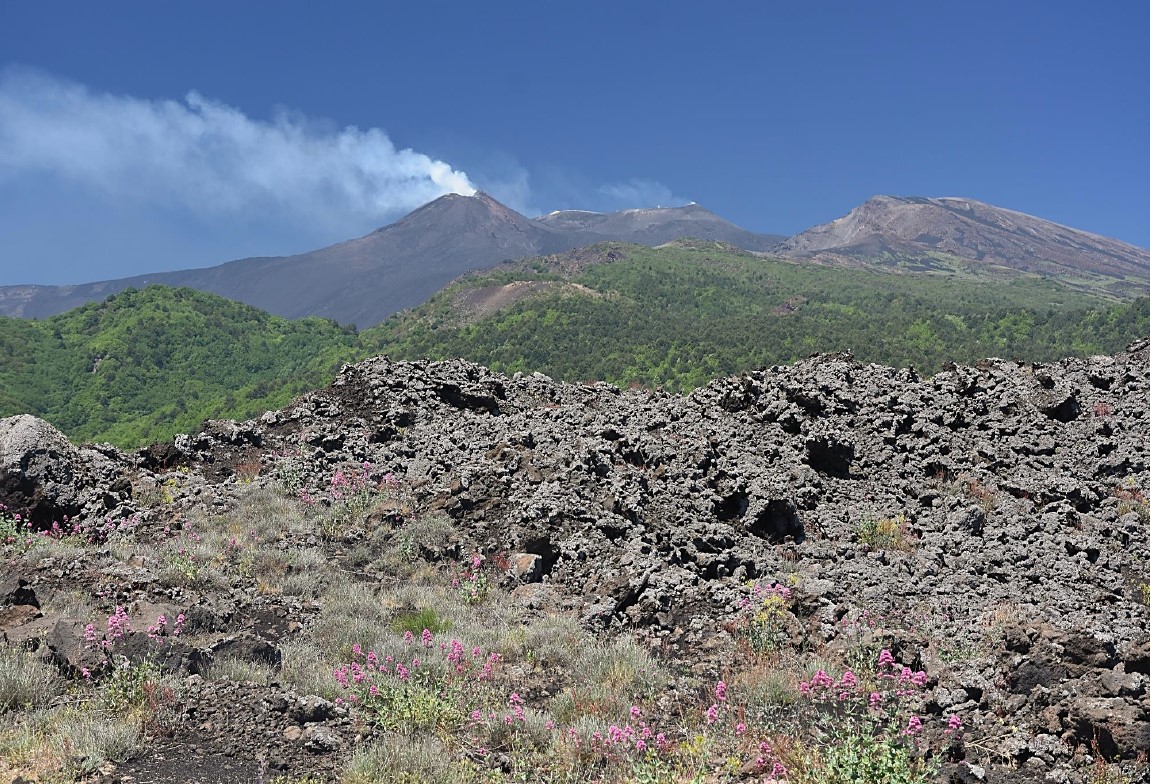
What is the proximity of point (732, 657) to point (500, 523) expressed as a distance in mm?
4411

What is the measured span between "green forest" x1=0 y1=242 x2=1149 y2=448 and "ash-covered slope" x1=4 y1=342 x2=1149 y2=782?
106 ft

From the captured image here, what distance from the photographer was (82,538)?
941 cm

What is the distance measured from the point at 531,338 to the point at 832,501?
56.0m

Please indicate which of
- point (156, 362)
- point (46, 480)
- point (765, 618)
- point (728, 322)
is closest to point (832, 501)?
point (765, 618)

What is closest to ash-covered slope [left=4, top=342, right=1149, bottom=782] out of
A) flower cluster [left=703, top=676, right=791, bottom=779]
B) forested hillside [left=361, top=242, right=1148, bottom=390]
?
flower cluster [left=703, top=676, right=791, bottom=779]

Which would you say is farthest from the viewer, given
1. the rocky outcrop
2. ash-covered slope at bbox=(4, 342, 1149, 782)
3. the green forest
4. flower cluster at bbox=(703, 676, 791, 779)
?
the green forest

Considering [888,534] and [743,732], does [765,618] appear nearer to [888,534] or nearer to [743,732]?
[743,732]

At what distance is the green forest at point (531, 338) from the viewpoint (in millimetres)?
51875

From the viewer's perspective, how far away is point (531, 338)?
65.2 metres

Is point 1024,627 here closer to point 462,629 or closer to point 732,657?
point 732,657

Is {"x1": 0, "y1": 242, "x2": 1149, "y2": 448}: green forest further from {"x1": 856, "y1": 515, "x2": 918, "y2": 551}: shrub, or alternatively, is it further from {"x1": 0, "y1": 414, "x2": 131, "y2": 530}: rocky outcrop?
{"x1": 0, "y1": 414, "x2": 131, "y2": 530}: rocky outcrop

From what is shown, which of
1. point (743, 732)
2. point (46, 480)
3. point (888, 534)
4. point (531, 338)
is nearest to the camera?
point (743, 732)

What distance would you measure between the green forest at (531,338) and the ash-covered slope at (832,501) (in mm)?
32258

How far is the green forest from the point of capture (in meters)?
51.9
